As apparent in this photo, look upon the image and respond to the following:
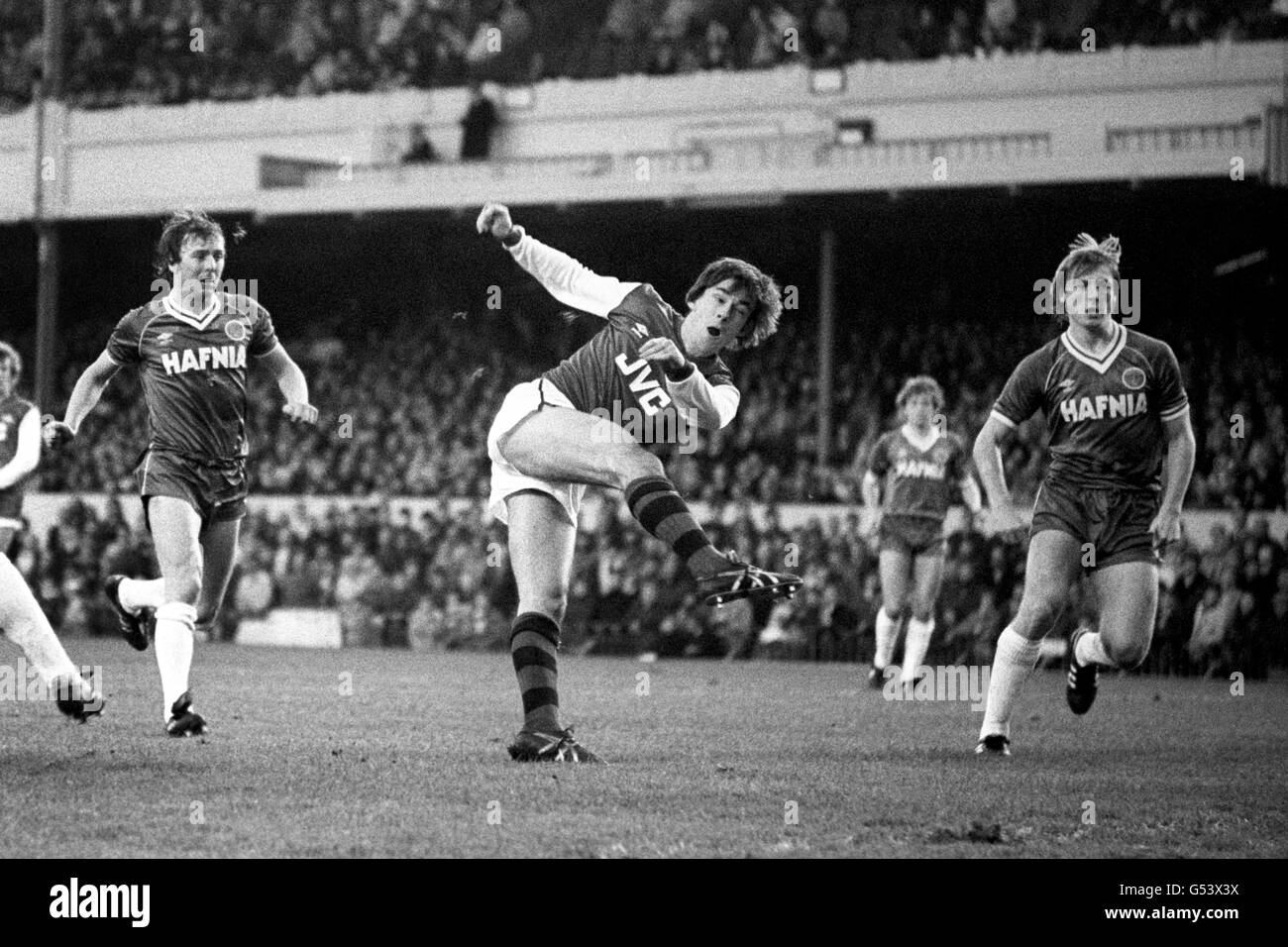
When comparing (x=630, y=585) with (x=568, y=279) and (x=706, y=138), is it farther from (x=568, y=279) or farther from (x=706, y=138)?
(x=568, y=279)

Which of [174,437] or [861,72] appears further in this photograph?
[861,72]

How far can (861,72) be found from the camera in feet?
93.7

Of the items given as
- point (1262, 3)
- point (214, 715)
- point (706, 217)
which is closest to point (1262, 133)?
point (1262, 3)

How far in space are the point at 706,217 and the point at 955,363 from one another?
14.1 ft

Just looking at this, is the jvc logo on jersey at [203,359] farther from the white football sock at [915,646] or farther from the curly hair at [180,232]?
the white football sock at [915,646]

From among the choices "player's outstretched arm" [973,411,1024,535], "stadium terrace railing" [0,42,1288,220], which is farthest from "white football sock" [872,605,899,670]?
"stadium terrace railing" [0,42,1288,220]

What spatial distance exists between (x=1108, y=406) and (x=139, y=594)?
16.3 feet

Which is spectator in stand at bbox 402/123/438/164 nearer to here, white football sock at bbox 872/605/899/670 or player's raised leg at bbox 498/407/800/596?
white football sock at bbox 872/605/899/670

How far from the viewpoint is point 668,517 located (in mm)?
8234

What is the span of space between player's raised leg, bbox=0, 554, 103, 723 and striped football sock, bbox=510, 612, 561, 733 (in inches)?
81.7

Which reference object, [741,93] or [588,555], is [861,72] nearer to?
[741,93]

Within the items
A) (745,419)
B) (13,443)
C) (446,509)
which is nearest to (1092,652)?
(13,443)

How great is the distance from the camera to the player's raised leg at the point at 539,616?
8.76 m

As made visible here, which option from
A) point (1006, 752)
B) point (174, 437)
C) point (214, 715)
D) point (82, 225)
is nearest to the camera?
point (174, 437)
